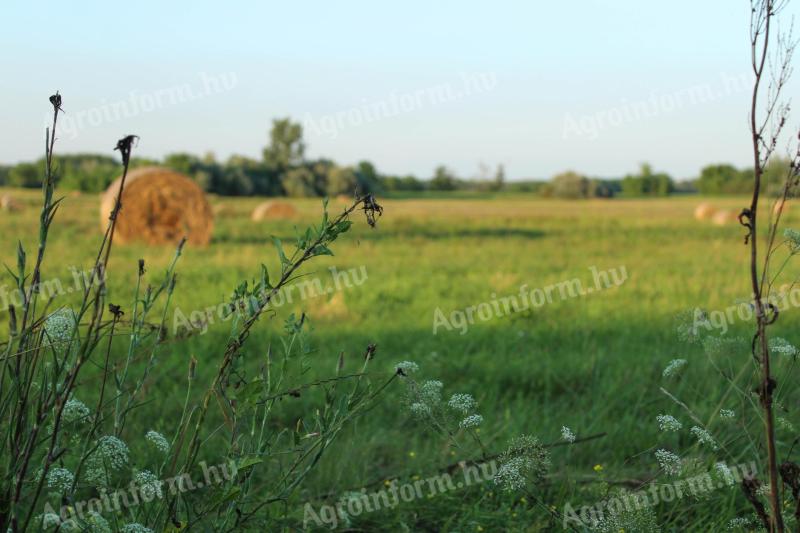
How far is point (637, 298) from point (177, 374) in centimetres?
606

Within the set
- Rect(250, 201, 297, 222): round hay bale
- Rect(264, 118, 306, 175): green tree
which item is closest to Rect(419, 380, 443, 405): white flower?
Rect(250, 201, 297, 222): round hay bale

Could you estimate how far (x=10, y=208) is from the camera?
87.8 ft

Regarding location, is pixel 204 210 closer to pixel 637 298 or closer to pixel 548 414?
pixel 637 298

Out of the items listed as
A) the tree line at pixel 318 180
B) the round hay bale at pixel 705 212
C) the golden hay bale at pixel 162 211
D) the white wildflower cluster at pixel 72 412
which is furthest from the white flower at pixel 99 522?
the tree line at pixel 318 180

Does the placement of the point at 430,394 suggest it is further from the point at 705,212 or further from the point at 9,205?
the point at 705,212

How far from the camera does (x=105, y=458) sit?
2.09 metres

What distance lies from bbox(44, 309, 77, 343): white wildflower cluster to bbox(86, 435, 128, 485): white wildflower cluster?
11.7 inches

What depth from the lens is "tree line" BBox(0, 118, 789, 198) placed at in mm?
52719

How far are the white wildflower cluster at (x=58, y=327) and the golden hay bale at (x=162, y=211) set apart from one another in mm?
14573

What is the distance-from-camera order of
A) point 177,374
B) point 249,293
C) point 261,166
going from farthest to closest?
point 261,166 → point 177,374 → point 249,293

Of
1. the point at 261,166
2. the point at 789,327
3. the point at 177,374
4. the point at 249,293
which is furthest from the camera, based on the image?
the point at 261,166

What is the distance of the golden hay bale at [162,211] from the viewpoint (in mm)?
16562

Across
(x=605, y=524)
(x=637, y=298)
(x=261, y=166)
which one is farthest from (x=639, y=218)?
(x=261, y=166)

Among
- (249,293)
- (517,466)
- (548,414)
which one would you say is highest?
(249,293)
